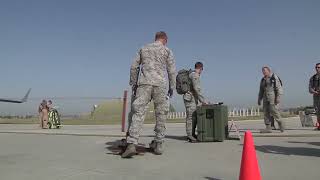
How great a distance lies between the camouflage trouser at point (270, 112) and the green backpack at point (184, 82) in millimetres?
3460

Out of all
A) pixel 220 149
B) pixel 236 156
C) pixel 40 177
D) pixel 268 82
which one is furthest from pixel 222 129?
pixel 40 177

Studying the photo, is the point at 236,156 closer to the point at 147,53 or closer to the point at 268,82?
the point at 147,53

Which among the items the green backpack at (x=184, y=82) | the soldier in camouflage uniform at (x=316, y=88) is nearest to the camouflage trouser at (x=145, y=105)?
the green backpack at (x=184, y=82)

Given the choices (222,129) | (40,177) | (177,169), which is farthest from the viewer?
(222,129)

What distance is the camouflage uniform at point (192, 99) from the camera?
34.2 feet

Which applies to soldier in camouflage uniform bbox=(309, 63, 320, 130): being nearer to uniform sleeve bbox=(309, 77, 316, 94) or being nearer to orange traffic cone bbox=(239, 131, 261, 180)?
uniform sleeve bbox=(309, 77, 316, 94)

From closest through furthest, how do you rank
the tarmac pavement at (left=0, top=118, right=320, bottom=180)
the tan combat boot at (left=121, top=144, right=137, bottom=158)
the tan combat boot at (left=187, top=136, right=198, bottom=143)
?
1. the tarmac pavement at (left=0, top=118, right=320, bottom=180)
2. the tan combat boot at (left=121, top=144, right=137, bottom=158)
3. the tan combat boot at (left=187, top=136, right=198, bottom=143)

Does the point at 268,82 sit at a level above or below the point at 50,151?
above

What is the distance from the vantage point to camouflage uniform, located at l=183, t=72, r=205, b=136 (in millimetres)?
10430

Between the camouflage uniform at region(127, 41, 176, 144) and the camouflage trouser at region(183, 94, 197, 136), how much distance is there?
8.27 ft

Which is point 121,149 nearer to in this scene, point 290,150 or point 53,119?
point 290,150

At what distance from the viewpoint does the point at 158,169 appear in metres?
6.16

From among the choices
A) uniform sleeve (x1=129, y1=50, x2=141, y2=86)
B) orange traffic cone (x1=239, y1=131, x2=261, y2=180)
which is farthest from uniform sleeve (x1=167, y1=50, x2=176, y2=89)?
orange traffic cone (x1=239, y1=131, x2=261, y2=180)

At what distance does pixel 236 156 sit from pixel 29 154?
Answer: 363 centimetres
